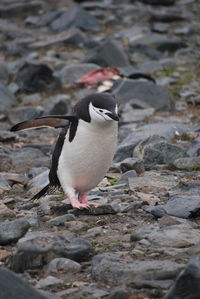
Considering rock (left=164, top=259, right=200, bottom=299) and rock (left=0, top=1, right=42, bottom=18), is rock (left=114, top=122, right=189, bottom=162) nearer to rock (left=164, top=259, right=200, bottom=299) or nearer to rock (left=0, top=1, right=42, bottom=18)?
rock (left=164, top=259, right=200, bottom=299)

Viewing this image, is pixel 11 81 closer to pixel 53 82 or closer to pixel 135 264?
pixel 53 82

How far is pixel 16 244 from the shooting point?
163 inches

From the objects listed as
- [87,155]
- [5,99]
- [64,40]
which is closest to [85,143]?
[87,155]

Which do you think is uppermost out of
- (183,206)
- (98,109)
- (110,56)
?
(98,109)

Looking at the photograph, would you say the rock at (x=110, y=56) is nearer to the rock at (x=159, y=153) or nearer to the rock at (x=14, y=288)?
the rock at (x=159, y=153)

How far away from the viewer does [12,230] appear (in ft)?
14.2

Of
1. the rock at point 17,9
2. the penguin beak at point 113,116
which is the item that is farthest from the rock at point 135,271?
the rock at point 17,9

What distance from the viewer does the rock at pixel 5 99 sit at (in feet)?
30.7

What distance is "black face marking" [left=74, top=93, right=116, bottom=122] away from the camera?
14.9 ft

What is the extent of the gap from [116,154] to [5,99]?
2946mm

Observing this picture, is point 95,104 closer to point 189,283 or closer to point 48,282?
point 48,282

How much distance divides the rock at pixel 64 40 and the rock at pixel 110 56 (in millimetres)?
1151

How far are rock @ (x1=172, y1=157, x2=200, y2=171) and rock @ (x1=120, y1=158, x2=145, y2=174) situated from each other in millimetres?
286

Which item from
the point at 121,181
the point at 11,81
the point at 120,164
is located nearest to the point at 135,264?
the point at 121,181
